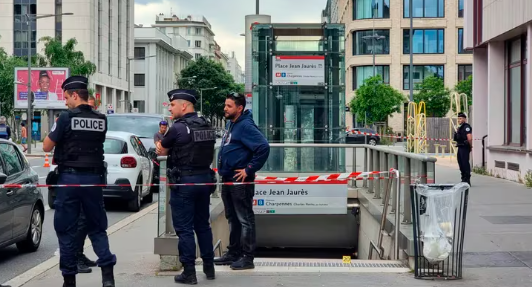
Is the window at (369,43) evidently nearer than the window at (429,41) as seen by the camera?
No

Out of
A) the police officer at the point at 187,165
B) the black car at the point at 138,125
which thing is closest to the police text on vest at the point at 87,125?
the police officer at the point at 187,165

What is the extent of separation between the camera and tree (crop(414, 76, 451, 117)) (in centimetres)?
5419

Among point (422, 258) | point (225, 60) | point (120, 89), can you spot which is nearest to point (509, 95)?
point (422, 258)

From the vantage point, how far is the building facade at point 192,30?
14825cm

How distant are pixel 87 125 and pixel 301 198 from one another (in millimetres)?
6545

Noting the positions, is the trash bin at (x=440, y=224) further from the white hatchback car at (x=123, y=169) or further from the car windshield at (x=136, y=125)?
the car windshield at (x=136, y=125)

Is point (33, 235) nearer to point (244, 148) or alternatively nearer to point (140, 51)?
point (244, 148)

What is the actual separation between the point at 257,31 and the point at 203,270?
9.48 metres

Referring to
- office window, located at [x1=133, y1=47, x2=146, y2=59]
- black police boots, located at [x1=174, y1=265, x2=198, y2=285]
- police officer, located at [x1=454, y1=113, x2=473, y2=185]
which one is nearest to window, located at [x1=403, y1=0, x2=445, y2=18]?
office window, located at [x1=133, y1=47, x2=146, y2=59]

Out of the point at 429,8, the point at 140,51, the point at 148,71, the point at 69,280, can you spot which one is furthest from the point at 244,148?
the point at 140,51

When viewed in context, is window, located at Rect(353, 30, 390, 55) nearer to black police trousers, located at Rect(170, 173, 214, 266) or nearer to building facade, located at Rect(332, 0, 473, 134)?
building facade, located at Rect(332, 0, 473, 134)

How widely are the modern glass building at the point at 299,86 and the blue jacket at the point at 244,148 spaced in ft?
26.7

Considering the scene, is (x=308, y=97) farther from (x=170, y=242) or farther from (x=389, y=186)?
(x=170, y=242)

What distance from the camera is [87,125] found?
660 centimetres
